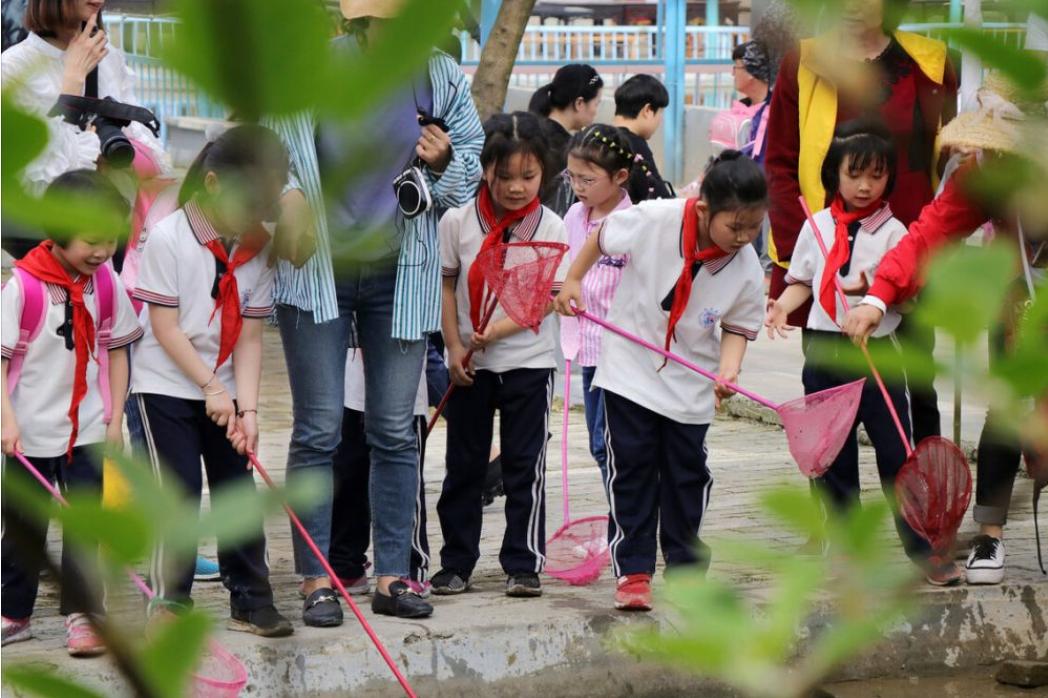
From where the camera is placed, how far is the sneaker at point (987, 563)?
14.6ft

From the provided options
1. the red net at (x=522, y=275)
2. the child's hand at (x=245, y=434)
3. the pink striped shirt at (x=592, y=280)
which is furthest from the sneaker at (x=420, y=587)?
the pink striped shirt at (x=592, y=280)

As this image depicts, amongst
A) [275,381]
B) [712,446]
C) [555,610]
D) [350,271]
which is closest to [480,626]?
[555,610]

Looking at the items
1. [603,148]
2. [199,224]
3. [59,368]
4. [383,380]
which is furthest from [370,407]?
[199,224]

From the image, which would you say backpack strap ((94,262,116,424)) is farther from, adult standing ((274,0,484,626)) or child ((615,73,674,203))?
child ((615,73,674,203))

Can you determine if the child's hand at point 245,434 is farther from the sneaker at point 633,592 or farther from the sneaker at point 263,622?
the sneaker at point 633,592

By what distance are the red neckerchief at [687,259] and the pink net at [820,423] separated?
0.36 metres

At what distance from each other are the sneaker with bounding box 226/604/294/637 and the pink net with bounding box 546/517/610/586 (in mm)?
1079

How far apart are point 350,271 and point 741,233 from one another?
11.5 ft

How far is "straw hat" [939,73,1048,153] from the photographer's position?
0.75 m

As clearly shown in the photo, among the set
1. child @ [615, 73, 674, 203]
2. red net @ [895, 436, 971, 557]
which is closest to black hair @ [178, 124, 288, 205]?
red net @ [895, 436, 971, 557]

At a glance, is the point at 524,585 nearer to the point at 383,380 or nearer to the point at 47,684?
the point at 383,380

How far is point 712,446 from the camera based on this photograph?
6.73m

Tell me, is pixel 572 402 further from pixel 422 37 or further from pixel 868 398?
pixel 422 37

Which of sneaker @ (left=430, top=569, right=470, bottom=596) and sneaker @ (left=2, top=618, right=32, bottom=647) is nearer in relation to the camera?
sneaker @ (left=2, top=618, right=32, bottom=647)
